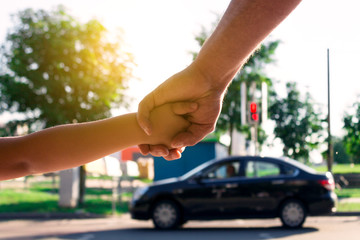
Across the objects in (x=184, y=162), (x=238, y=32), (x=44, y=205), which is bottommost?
(x=44, y=205)

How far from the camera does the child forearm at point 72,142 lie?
1880mm

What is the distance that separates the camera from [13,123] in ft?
57.4

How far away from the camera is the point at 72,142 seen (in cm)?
189

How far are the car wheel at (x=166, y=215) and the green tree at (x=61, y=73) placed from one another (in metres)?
6.57

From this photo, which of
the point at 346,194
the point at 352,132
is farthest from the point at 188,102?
the point at 346,194

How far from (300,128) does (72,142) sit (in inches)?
480

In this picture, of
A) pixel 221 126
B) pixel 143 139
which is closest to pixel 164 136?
pixel 143 139

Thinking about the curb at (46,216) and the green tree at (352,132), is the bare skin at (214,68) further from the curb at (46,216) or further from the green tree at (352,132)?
the curb at (46,216)

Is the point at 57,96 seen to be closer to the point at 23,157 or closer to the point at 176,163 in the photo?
the point at 176,163

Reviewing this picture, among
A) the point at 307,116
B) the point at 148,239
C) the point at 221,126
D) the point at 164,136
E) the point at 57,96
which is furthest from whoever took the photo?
the point at 221,126

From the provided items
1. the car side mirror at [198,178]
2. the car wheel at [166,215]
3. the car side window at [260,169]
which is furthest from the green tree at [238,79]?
the car wheel at [166,215]

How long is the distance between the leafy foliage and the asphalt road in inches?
189

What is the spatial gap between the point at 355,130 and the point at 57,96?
10.4 m

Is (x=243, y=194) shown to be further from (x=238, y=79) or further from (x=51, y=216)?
(x=238, y=79)
